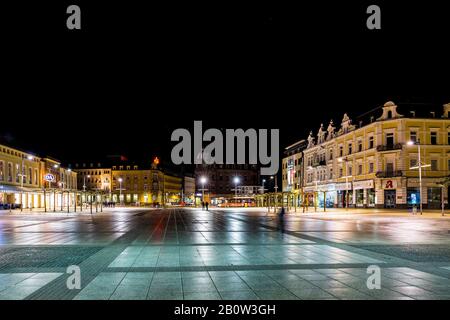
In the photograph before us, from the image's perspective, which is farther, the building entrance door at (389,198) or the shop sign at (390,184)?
the building entrance door at (389,198)

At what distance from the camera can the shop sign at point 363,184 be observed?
6731 centimetres

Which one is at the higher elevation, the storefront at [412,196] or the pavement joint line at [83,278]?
the pavement joint line at [83,278]

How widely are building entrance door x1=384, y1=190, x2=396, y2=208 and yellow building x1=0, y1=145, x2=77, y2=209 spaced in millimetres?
44657

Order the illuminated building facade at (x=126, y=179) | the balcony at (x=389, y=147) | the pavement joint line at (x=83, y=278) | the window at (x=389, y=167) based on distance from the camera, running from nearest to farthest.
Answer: the pavement joint line at (x=83, y=278) → the balcony at (x=389, y=147) → the window at (x=389, y=167) → the illuminated building facade at (x=126, y=179)

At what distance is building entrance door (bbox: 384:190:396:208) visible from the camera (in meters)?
63.6

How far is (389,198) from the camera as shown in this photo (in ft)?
210

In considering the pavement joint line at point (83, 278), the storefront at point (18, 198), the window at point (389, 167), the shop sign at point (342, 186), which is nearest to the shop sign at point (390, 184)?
the window at point (389, 167)

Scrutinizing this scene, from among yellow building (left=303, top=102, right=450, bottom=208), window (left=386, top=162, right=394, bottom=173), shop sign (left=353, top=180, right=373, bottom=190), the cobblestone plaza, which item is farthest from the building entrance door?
the cobblestone plaza

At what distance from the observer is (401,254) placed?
1518 centimetres

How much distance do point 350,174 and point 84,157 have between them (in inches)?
5054

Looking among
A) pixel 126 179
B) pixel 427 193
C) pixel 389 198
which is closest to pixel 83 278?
pixel 389 198

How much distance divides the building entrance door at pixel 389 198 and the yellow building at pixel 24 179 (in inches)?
1758

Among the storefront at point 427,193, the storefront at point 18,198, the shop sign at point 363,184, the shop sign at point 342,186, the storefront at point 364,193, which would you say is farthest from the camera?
the shop sign at point 342,186

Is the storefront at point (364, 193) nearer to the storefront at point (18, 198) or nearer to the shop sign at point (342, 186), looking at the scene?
the shop sign at point (342, 186)
